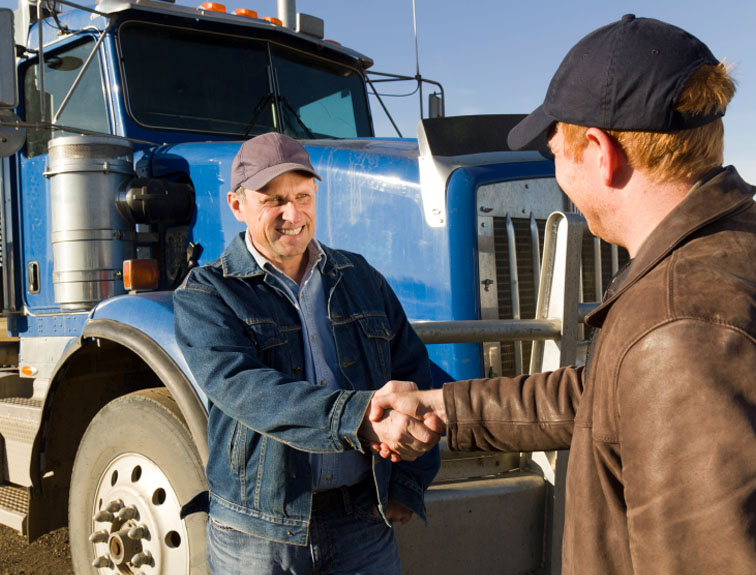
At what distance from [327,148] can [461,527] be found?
5.25ft

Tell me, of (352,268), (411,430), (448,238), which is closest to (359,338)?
(352,268)

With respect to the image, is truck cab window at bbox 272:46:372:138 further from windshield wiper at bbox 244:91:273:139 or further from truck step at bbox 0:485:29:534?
truck step at bbox 0:485:29:534

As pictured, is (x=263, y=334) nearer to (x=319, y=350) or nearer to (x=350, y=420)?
(x=319, y=350)

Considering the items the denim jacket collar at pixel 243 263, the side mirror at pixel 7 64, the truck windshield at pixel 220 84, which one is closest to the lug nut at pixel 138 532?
the denim jacket collar at pixel 243 263

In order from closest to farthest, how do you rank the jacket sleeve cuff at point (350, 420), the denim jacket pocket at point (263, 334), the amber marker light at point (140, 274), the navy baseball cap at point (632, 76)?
the navy baseball cap at point (632, 76) < the jacket sleeve cuff at point (350, 420) < the denim jacket pocket at point (263, 334) < the amber marker light at point (140, 274)

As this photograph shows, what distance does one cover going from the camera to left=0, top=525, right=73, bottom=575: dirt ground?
13.1 ft

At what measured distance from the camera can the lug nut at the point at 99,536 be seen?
2758 millimetres

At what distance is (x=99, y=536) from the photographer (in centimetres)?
276

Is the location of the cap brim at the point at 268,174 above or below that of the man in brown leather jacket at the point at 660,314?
above

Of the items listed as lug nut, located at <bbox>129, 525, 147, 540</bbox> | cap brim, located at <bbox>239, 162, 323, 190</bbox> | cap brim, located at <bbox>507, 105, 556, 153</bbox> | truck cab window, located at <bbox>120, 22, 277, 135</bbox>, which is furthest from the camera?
truck cab window, located at <bbox>120, 22, 277, 135</bbox>

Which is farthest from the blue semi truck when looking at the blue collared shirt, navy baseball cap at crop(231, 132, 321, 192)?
navy baseball cap at crop(231, 132, 321, 192)

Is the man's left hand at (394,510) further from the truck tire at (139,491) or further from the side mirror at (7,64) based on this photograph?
the side mirror at (7,64)

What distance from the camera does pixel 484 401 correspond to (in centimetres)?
167

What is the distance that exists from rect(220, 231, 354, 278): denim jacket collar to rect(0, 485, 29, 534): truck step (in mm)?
2268
